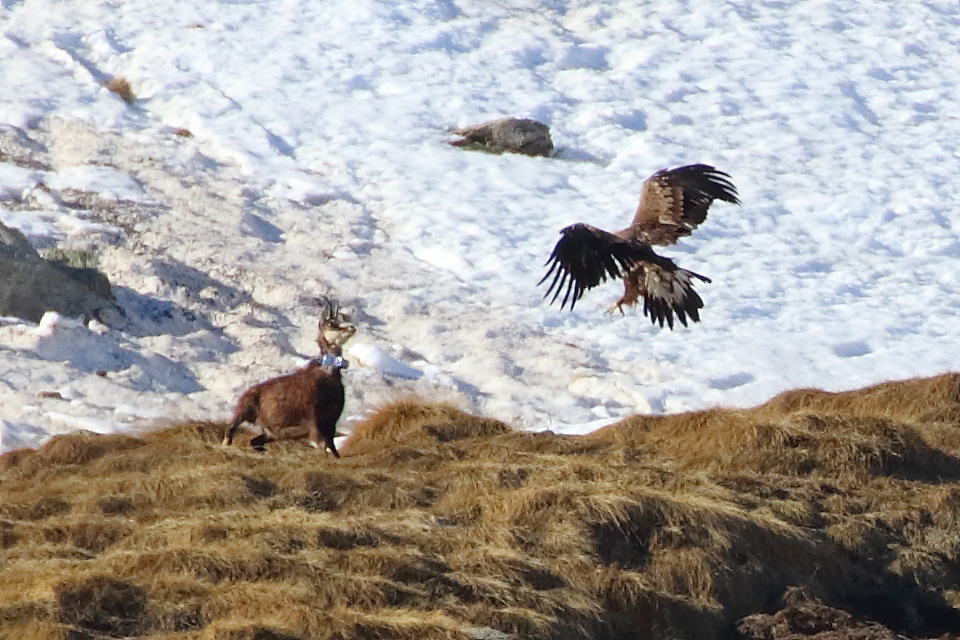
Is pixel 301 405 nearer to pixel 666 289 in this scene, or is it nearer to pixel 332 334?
pixel 332 334

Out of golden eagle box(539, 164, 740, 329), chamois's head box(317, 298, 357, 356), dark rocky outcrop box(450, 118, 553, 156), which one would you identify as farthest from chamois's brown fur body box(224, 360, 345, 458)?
dark rocky outcrop box(450, 118, 553, 156)

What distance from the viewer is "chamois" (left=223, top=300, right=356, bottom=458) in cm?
839

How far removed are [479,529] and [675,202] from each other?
13.2 ft

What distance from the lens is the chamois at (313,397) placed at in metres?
8.39

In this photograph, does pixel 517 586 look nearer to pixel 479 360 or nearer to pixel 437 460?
pixel 437 460

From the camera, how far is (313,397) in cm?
836

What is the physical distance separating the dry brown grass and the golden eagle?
775 millimetres

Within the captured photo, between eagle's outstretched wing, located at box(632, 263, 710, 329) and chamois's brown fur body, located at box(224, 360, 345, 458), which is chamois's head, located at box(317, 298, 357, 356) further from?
eagle's outstretched wing, located at box(632, 263, 710, 329)

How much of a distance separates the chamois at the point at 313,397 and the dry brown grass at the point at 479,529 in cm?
17

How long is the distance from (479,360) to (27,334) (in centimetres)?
359

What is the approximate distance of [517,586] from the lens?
6312mm

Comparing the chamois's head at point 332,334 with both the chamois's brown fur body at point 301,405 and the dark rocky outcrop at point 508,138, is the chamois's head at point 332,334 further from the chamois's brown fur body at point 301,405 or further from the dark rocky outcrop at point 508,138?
the dark rocky outcrop at point 508,138

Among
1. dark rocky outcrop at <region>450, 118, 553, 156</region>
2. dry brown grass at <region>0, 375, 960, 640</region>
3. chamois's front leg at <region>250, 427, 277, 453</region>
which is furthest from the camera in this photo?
dark rocky outcrop at <region>450, 118, 553, 156</region>

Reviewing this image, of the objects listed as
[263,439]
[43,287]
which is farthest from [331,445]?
[43,287]
